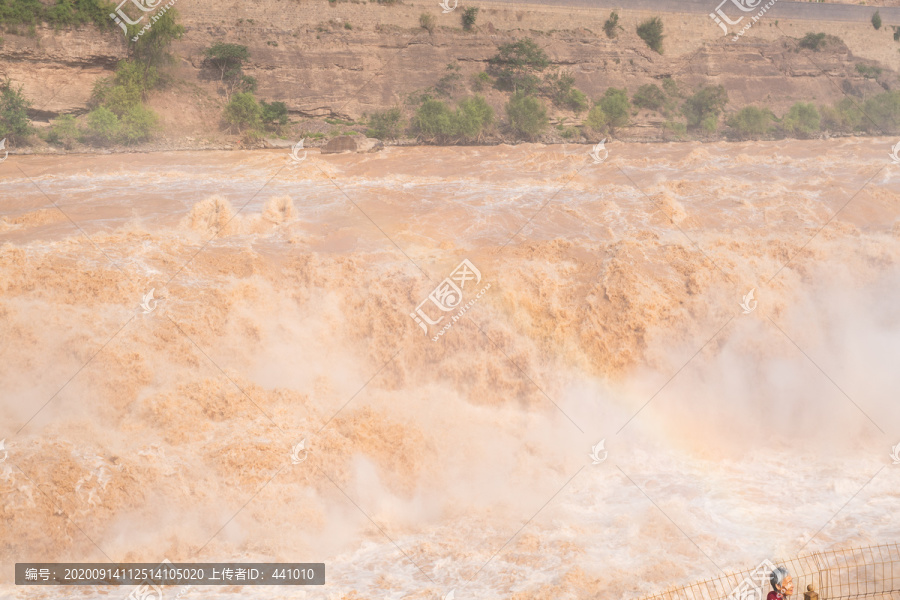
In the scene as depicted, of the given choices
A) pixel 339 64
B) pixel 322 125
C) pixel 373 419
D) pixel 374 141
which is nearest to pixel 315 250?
pixel 373 419

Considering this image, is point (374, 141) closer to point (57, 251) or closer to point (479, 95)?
point (479, 95)

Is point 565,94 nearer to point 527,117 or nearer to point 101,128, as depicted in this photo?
point 527,117

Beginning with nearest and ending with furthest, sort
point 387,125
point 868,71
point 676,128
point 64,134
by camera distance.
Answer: point 64,134 → point 387,125 → point 676,128 → point 868,71

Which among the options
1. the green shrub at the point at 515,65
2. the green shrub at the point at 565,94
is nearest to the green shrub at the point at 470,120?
the green shrub at the point at 515,65

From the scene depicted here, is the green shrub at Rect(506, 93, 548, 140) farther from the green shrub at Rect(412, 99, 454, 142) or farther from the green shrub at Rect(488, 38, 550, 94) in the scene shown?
the green shrub at Rect(488, 38, 550, 94)

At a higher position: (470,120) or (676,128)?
(470,120)

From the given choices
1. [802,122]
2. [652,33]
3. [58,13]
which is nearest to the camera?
[58,13]

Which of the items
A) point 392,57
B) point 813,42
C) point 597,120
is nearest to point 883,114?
point 813,42
